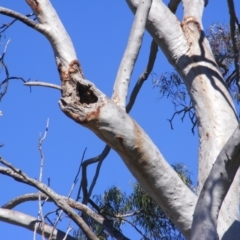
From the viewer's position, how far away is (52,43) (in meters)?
3.15

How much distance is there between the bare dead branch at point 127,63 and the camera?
2.93 m

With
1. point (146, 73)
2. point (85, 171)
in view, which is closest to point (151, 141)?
point (85, 171)

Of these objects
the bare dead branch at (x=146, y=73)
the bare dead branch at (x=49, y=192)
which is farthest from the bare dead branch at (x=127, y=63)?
the bare dead branch at (x=146, y=73)

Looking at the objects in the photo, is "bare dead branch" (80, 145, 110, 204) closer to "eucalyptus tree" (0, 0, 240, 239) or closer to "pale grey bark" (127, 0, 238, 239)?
"eucalyptus tree" (0, 0, 240, 239)

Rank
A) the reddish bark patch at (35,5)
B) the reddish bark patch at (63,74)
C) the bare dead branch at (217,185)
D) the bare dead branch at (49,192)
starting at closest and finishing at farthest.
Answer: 1. the bare dead branch at (217,185)
2. the reddish bark patch at (63,74)
3. the bare dead branch at (49,192)
4. the reddish bark patch at (35,5)

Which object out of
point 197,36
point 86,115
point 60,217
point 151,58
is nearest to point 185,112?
point 151,58

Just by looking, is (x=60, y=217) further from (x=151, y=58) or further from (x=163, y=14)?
(x=151, y=58)

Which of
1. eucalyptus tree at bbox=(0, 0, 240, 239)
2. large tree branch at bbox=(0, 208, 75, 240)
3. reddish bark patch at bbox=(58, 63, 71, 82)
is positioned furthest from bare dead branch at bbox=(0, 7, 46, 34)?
large tree branch at bbox=(0, 208, 75, 240)

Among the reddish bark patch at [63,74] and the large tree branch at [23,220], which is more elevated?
Answer: the reddish bark patch at [63,74]

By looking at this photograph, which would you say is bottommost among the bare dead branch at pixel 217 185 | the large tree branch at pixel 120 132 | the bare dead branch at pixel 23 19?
the bare dead branch at pixel 217 185

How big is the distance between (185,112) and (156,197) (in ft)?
7.89

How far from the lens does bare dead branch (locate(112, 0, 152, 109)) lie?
2.93 m

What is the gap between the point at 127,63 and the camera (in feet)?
9.86

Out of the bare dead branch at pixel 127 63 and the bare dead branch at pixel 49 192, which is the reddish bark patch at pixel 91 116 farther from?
the bare dead branch at pixel 49 192
